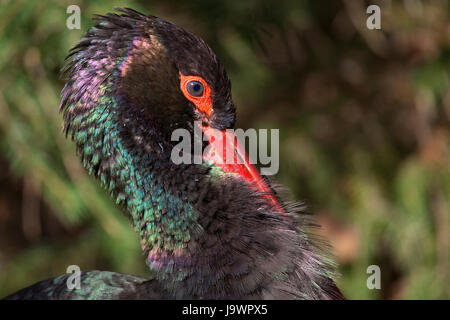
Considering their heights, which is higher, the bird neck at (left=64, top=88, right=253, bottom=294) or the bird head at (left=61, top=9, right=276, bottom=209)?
the bird head at (left=61, top=9, right=276, bottom=209)

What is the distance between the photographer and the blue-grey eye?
1351 millimetres

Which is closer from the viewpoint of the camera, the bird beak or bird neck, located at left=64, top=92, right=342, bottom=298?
bird neck, located at left=64, top=92, right=342, bottom=298

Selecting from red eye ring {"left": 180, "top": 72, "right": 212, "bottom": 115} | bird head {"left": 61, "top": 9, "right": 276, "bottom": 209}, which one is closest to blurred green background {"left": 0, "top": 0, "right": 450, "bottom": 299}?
bird head {"left": 61, "top": 9, "right": 276, "bottom": 209}

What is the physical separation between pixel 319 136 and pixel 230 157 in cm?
143

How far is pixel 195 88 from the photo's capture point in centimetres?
136

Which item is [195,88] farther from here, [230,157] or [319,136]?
[319,136]

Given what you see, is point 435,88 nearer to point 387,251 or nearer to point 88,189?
point 387,251

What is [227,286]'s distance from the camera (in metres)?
1.24

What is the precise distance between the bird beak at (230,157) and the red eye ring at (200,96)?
0.05 meters

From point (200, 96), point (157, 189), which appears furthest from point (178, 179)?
point (200, 96)

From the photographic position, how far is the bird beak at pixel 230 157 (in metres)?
1.38

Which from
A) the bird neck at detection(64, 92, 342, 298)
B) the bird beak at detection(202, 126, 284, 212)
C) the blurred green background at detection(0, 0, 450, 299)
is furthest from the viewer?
the blurred green background at detection(0, 0, 450, 299)

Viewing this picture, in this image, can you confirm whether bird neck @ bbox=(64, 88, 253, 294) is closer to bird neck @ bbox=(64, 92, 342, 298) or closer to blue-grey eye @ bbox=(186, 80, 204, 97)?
bird neck @ bbox=(64, 92, 342, 298)

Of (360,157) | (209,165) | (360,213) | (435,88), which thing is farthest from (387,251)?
(209,165)
